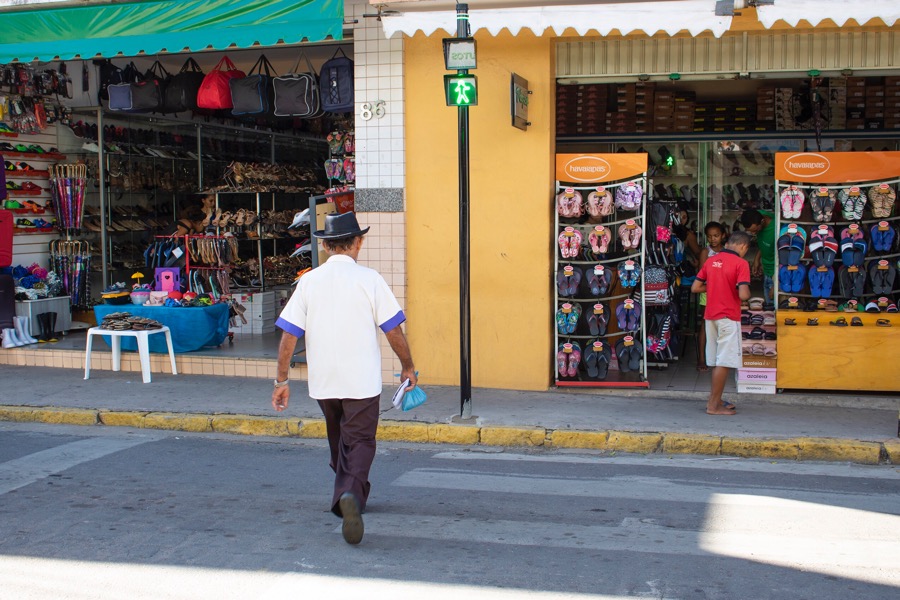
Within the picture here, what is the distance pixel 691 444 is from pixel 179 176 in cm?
1070

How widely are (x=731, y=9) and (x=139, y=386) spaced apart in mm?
7389

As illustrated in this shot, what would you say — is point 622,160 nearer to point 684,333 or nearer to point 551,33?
point 551,33

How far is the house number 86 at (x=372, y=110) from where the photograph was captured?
1081cm

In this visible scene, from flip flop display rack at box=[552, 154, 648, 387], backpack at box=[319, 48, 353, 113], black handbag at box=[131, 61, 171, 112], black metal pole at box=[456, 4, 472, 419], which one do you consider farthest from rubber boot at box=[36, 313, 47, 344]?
flip flop display rack at box=[552, 154, 648, 387]

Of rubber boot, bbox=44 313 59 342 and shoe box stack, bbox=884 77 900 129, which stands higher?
shoe box stack, bbox=884 77 900 129

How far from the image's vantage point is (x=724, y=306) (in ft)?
30.5

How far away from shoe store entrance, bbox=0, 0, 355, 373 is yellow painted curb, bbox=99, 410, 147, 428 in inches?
81.4

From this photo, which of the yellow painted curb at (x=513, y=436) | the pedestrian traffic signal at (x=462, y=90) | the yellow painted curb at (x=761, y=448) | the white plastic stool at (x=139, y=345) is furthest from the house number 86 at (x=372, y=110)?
the yellow painted curb at (x=761, y=448)

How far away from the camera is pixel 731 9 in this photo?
8938 mm

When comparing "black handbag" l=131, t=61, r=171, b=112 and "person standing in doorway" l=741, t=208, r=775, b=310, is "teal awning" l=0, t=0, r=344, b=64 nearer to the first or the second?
"black handbag" l=131, t=61, r=171, b=112

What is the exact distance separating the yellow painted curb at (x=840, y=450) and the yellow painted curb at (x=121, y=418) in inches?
244

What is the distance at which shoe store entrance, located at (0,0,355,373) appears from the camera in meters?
11.7

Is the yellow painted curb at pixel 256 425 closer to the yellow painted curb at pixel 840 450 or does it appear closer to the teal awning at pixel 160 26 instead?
the teal awning at pixel 160 26

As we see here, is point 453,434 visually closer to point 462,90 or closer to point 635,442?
point 635,442
